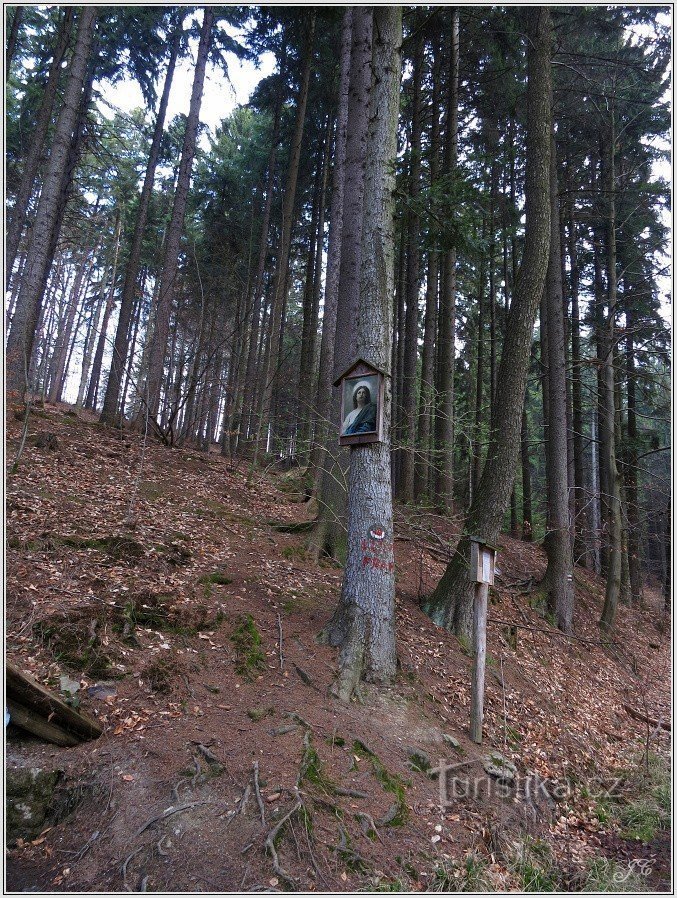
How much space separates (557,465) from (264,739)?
28.5 feet

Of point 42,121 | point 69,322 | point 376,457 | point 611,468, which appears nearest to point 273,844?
point 376,457

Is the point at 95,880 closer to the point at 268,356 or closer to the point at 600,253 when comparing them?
the point at 268,356

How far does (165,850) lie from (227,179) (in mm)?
20124

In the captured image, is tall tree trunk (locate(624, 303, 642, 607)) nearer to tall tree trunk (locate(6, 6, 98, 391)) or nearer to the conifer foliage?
the conifer foliage

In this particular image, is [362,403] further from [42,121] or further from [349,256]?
[42,121]

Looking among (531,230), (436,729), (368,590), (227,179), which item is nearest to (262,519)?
(368,590)

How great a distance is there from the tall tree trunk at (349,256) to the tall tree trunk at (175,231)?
4.41 meters

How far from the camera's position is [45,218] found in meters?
9.00

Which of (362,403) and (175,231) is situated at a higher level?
(175,231)

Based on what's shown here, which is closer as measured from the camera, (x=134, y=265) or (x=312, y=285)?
(x=134, y=265)

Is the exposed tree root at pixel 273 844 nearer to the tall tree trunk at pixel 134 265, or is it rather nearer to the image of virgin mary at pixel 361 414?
the image of virgin mary at pixel 361 414

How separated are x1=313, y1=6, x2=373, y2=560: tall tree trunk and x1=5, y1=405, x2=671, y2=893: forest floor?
0.62m

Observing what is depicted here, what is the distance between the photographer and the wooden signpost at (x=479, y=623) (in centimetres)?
493

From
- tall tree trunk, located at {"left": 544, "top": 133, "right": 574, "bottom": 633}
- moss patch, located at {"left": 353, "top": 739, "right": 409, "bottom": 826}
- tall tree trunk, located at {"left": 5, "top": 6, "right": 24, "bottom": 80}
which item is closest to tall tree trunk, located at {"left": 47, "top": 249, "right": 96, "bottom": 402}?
tall tree trunk, located at {"left": 5, "top": 6, "right": 24, "bottom": 80}
